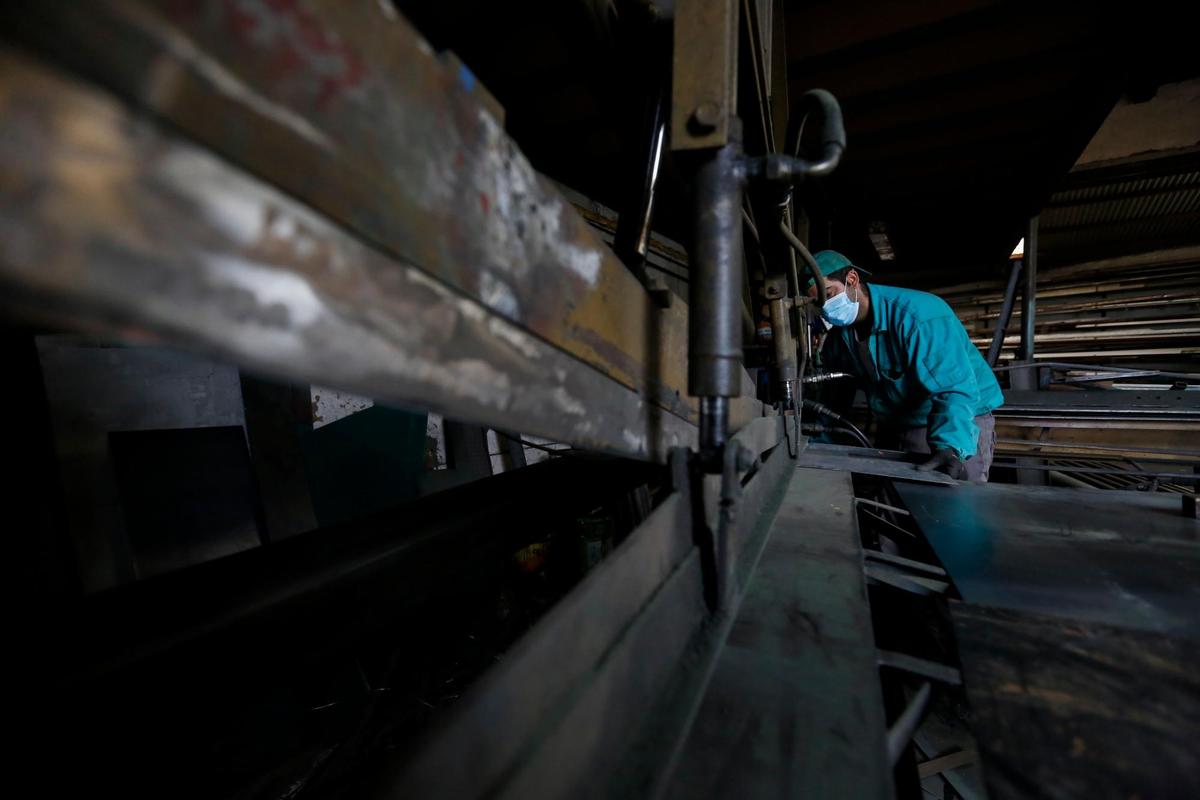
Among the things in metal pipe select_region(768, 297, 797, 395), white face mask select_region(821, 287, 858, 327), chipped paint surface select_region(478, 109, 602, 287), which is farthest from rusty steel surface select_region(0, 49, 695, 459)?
white face mask select_region(821, 287, 858, 327)

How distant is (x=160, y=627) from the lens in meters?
0.83

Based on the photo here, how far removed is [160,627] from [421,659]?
6.41 ft

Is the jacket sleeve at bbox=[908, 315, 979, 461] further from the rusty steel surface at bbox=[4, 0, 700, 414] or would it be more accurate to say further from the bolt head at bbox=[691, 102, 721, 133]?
the rusty steel surface at bbox=[4, 0, 700, 414]

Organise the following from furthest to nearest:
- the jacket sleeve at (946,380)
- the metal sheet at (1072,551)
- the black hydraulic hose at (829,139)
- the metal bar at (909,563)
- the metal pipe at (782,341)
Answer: the jacket sleeve at (946,380), the metal pipe at (782,341), the metal bar at (909,563), the metal sheet at (1072,551), the black hydraulic hose at (829,139)

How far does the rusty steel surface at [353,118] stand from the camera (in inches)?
10.2

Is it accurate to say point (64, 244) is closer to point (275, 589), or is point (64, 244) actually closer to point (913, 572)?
point (275, 589)

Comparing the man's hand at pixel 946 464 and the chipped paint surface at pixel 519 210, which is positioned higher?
the chipped paint surface at pixel 519 210

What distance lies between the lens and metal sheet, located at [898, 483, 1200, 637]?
1196mm

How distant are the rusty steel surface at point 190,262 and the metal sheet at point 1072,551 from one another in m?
1.53

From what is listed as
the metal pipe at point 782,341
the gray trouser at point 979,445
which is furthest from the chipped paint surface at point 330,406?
the gray trouser at point 979,445

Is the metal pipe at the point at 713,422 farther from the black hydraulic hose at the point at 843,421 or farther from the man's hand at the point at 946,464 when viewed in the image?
the black hydraulic hose at the point at 843,421

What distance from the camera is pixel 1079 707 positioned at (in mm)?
804

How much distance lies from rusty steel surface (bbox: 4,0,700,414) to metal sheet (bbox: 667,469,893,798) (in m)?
0.66

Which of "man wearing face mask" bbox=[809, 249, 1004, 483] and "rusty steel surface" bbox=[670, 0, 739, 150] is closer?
"rusty steel surface" bbox=[670, 0, 739, 150]
